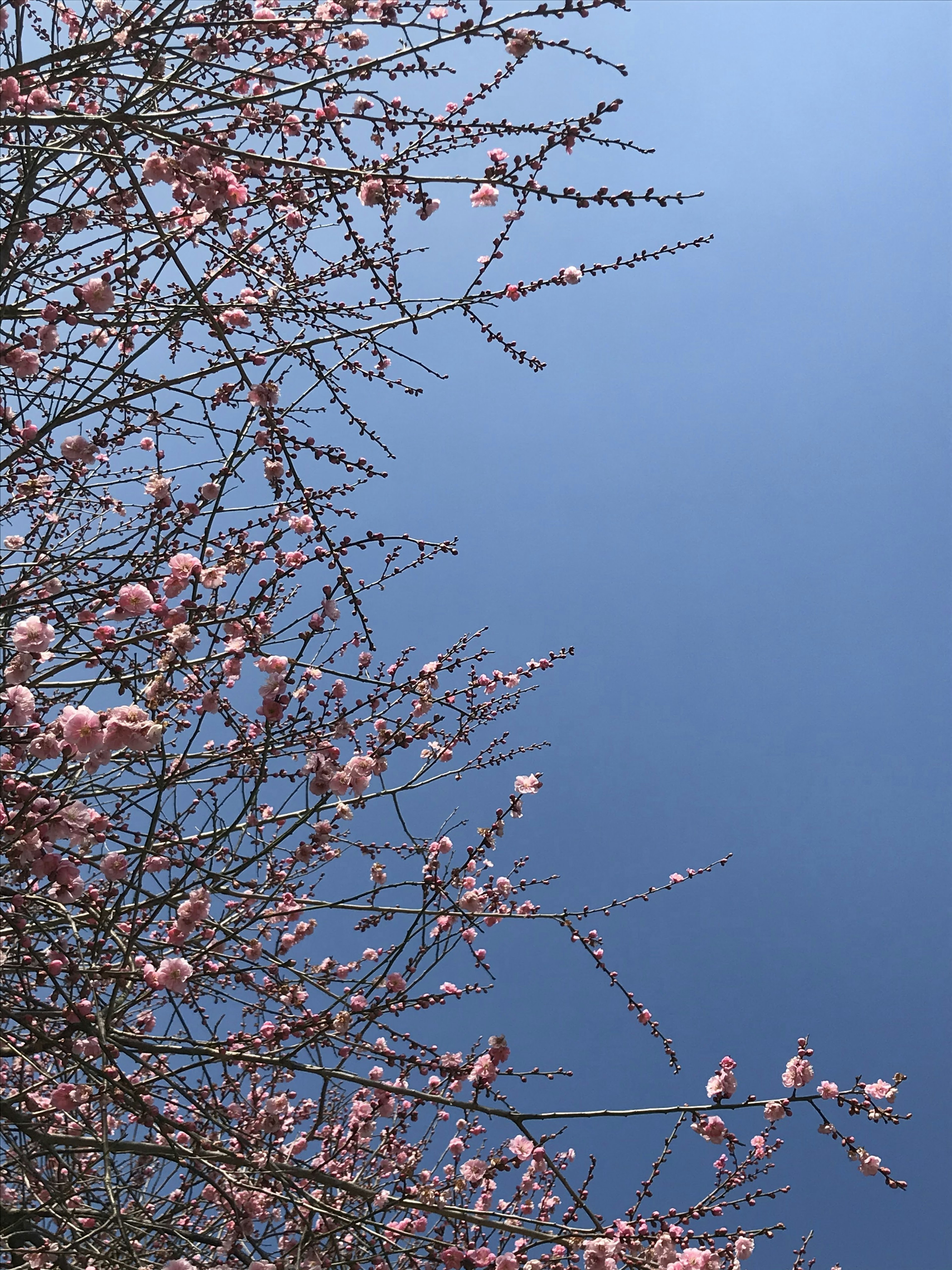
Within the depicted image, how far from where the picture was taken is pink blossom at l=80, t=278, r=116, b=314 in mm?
3781

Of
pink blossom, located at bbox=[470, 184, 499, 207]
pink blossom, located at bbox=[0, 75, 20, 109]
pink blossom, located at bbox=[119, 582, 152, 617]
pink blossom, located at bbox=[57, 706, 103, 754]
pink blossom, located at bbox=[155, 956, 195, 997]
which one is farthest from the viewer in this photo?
pink blossom, located at bbox=[470, 184, 499, 207]

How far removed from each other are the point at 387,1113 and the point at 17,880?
2.41 meters

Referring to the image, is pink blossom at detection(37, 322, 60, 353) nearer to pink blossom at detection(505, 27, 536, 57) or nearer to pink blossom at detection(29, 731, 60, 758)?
pink blossom at detection(29, 731, 60, 758)

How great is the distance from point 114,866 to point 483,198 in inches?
141

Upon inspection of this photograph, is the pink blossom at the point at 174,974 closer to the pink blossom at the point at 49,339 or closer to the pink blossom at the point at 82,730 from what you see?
the pink blossom at the point at 82,730

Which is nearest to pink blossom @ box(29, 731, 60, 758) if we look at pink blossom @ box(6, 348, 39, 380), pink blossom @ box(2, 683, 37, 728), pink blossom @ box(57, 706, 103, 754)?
pink blossom @ box(2, 683, 37, 728)

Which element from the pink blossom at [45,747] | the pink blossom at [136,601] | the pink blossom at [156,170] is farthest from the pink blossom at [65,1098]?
the pink blossom at [156,170]

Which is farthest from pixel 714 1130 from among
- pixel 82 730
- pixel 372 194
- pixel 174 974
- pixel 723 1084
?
pixel 372 194

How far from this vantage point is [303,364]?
13.0ft

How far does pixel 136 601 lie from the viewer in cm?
363

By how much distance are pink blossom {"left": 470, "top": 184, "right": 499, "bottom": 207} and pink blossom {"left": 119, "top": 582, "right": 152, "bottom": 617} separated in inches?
97.4

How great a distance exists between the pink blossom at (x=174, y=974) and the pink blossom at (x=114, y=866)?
41cm

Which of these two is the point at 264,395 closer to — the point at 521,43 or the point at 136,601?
the point at 136,601

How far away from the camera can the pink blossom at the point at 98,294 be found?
12.4 ft
